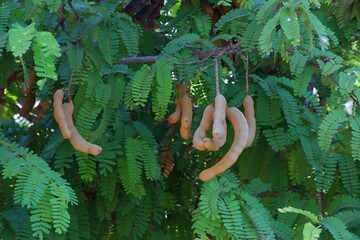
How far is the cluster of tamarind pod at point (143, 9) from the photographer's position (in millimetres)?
3779

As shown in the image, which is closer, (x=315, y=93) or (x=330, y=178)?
(x=330, y=178)

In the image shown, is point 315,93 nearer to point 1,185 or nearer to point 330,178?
point 330,178

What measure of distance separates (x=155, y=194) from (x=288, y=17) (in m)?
1.27

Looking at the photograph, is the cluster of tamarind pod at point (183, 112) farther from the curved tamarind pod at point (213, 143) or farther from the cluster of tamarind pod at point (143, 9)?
the cluster of tamarind pod at point (143, 9)

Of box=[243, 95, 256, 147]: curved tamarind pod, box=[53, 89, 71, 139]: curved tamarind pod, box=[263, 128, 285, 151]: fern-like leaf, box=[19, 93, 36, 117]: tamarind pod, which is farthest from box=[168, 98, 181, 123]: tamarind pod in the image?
box=[19, 93, 36, 117]: tamarind pod

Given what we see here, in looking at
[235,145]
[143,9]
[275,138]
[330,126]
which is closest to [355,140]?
[330,126]

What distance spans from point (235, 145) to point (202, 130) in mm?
127

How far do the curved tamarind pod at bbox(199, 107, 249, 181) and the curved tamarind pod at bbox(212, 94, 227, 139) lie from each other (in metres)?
0.08

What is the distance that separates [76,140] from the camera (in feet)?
10.8

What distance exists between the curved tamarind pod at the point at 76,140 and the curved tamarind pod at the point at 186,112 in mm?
328

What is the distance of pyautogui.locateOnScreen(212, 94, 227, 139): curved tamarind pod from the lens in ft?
9.39

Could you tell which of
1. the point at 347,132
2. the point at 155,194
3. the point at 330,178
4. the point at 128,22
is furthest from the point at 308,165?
the point at 128,22

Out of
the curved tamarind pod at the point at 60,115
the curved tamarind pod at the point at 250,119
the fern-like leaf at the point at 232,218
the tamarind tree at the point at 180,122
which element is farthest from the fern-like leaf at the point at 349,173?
the curved tamarind pod at the point at 60,115

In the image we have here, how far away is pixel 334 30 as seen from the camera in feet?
13.1
